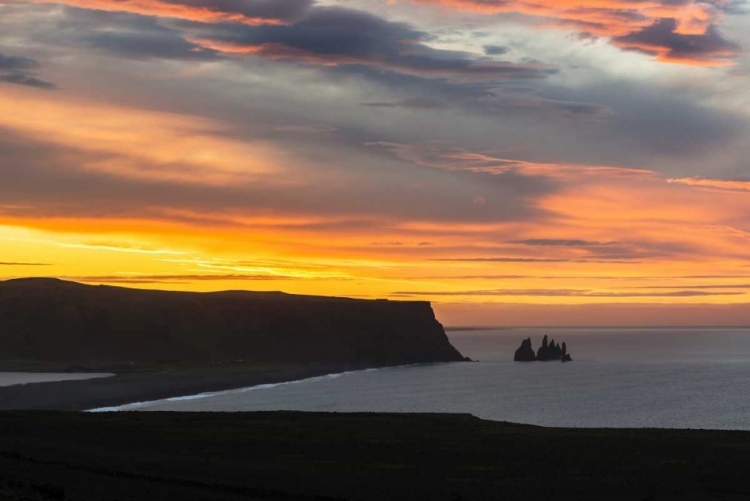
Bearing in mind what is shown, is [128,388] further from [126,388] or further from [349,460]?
[349,460]

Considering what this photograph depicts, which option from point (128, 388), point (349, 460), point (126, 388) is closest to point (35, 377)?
point (128, 388)

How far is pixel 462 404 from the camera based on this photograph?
13638 centimetres

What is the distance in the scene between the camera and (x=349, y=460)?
5841cm

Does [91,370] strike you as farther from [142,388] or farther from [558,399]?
[558,399]

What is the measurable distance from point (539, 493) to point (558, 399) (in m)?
103

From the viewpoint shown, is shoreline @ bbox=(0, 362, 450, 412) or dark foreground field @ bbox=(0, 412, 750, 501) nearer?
dark foreground field @ bbox=(0, 412, 750, 501)

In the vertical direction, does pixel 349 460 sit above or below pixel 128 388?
above

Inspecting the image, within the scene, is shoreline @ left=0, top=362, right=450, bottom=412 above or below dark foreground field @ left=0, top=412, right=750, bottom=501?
below

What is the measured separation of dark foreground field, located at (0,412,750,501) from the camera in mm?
45594

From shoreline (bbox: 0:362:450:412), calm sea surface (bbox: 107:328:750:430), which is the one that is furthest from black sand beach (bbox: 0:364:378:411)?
calm sea surface (bbox: 107:328:750:430)

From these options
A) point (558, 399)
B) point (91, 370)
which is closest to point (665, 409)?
point (558, 399)

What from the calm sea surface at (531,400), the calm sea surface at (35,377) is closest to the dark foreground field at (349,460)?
the calm sea surface at (531,400)

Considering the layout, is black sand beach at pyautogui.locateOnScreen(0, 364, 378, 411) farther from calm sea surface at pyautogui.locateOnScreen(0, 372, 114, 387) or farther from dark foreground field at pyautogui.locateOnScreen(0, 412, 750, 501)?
dark foreground field at pyautogui.locateOnScreen(0, 412, 750, 501)

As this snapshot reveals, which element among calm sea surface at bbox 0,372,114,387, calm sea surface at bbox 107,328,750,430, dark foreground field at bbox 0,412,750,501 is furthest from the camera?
calm sea surface at bbox 0,372,114,387
